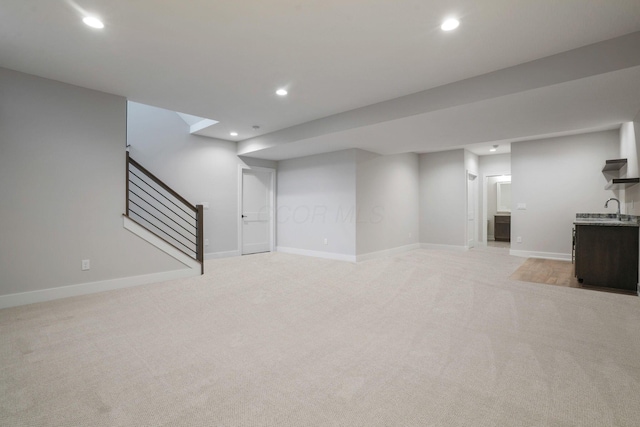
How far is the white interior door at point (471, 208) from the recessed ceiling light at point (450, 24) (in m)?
5.75

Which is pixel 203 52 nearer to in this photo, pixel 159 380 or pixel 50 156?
pixel 50 156

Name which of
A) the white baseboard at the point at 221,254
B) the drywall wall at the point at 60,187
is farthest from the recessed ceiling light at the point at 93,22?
the white baseboard at the point at 221,254

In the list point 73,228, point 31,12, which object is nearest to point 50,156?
point 73,228

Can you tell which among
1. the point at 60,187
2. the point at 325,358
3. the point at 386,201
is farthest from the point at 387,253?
the point at 60,187

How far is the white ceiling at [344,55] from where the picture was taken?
7.55ft

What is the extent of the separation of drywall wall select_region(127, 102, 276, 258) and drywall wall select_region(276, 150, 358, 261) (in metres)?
0.97

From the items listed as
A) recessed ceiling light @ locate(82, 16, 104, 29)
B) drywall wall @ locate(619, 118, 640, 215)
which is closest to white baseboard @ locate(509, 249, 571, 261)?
drywall wall @ locate(619, 118, 640, 215)

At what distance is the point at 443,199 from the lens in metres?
7.66

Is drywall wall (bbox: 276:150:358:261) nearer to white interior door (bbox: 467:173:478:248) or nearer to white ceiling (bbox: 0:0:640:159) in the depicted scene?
white ceiling (bbox: 0:0:640:159)

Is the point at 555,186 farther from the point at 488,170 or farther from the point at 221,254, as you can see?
the point at 221,254

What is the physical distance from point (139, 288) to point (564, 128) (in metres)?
6.51

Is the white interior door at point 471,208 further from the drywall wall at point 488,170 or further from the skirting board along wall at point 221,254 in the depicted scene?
the skirting board along wall at point 221,254

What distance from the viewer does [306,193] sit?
6.84m

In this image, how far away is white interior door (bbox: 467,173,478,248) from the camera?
7.59m
